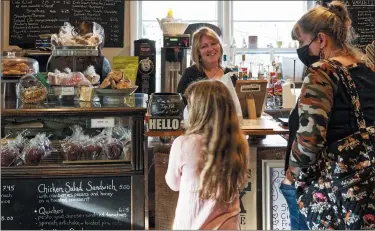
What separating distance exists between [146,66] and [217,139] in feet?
8.95

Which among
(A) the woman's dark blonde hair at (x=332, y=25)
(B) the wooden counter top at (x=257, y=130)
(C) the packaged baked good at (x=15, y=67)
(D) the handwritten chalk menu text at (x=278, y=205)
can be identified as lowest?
(D) the handwritten chalk menu text at (x=278, y=205)

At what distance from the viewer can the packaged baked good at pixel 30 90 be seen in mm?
2729

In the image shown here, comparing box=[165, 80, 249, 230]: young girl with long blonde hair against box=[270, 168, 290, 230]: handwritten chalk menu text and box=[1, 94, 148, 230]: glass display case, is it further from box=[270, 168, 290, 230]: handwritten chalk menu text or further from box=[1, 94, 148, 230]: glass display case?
box=[270, 168, 290, 230]: handwritten chalk menu text

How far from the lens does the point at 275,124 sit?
2.83m

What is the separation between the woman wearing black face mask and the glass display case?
0.96 m

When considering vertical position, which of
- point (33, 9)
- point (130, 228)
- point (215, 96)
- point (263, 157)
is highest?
point (33, 9)

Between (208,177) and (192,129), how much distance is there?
21 cm

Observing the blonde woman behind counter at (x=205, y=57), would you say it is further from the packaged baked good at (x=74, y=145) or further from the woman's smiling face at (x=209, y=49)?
the packaged baked good at (x=74, y=145)

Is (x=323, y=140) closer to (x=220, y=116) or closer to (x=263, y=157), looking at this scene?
(x=220, y=116)

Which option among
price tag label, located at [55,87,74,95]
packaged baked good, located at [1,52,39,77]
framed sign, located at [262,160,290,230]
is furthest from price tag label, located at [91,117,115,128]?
framed sign, located at [262,160,290,230]

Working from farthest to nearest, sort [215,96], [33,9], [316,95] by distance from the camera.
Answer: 1. [33,9]
2. [215,96]
3. [316,95]

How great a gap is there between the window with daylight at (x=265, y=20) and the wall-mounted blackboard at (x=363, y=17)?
0.57 m

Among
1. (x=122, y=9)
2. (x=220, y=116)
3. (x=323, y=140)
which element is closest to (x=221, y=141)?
(x=220, y=116)

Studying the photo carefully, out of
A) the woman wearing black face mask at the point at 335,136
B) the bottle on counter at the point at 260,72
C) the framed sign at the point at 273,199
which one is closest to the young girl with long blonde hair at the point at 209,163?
the woman wearing black face mask at the point at 335,136
